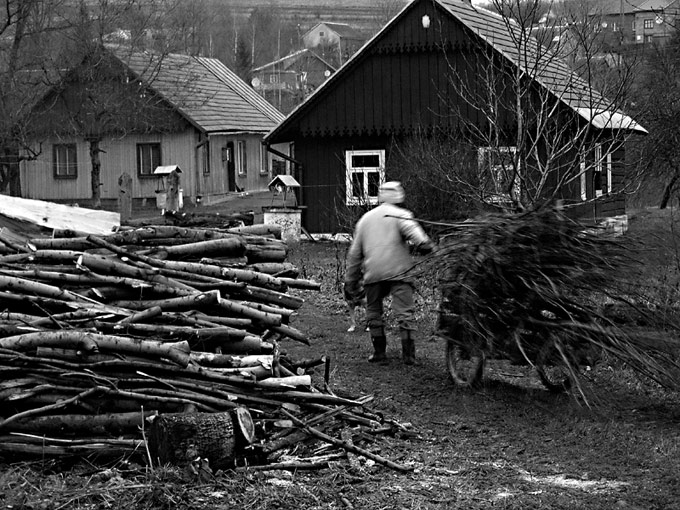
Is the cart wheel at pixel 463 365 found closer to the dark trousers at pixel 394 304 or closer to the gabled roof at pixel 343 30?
the dark trousers at pixel 394 304

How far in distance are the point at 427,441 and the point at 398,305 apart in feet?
9.92

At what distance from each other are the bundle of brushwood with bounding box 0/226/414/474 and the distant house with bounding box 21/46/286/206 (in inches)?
1210

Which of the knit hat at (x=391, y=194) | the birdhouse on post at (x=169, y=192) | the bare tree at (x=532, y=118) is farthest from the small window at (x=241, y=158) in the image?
the knit hat at (x=391, y=194)

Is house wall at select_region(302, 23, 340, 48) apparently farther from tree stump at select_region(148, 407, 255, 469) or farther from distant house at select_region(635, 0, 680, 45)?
tree stump at select_region(148, 407, 255, 469)

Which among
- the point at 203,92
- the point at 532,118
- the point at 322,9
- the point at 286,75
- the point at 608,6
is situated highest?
the point at 322,9

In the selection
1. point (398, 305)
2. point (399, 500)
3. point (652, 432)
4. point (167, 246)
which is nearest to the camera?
point (399, 500)

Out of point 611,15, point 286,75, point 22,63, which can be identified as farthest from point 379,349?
point 286,75

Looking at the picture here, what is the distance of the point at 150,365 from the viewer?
8.11m

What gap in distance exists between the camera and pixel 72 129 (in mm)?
40594

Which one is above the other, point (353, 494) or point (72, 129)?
point (72, 129)

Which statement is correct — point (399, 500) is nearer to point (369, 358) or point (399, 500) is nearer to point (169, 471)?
point (169, 471)

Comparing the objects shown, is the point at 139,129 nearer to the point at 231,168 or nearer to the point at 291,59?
the point at 231,168

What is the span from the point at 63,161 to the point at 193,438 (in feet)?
127

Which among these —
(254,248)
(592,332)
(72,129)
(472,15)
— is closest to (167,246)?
(254,248)
